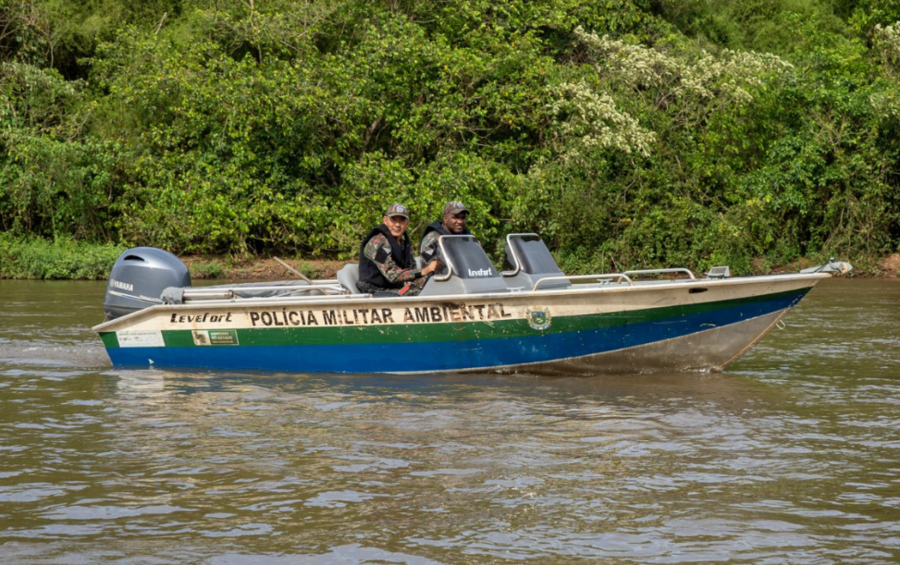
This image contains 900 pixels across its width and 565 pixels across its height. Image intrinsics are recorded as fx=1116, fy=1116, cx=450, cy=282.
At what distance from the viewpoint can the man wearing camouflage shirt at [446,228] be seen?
11.3 metres

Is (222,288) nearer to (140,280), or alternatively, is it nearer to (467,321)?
(140,280)

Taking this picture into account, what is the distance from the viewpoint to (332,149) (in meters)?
27.9

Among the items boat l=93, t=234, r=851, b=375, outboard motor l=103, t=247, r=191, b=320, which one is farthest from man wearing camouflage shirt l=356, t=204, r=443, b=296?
outboard motor l=103, t=247, r=191, b=320

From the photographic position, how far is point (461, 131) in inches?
1080

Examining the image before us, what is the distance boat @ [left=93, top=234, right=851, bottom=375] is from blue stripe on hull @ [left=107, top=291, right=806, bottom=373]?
0.5 inches

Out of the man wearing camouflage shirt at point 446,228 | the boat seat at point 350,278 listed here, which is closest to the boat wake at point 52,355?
the boat seat at point 350,278

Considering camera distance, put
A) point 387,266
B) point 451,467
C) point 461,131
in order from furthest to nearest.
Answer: point 461,131
point 387,266
point 451,467

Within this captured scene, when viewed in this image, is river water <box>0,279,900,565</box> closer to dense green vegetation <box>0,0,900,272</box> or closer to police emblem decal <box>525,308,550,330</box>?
police emblem decal <box>525,308,550,330</box>

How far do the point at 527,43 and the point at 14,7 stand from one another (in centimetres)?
1361

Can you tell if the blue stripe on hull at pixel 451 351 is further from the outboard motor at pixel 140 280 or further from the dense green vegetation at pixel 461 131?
the dense green vegetation at pixel 461 131

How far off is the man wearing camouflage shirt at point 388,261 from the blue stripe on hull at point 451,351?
649 mm

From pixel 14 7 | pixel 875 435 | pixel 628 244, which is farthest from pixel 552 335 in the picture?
pixel 14 7

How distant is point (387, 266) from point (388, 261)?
52 millimetres

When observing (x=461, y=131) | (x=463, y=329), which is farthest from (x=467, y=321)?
(x=461, y=131)
